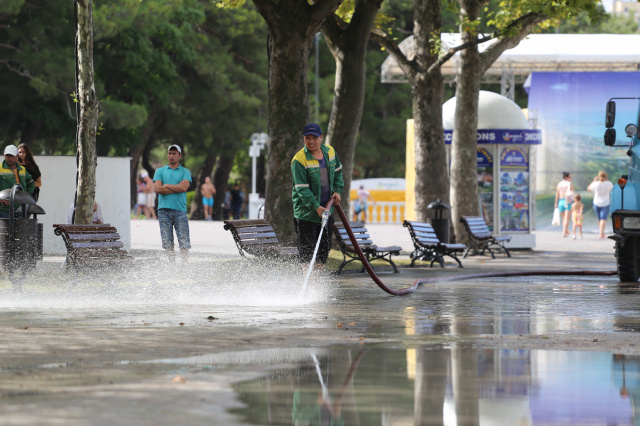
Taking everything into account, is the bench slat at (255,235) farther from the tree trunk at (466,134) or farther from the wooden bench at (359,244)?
the tree trunk at (466,134)

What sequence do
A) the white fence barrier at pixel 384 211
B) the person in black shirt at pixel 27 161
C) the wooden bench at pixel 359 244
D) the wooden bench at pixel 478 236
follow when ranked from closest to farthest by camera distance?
the person in black shirt at pixel 27 161, the wooden bench at pixel 359 244, the wooden bench at pixel 478 236, the white fence barrier at pixel 384 211

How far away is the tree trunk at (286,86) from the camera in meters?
19.1

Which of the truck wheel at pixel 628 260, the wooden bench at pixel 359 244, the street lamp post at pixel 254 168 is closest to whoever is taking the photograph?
the truck wheel at pixel 628 260

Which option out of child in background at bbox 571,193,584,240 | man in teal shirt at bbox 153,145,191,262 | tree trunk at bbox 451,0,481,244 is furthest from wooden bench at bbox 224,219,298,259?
child in background at bbox 571,193,584,240

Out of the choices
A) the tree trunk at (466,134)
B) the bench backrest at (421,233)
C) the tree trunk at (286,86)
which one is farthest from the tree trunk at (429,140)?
the tree trunk at (286,86)

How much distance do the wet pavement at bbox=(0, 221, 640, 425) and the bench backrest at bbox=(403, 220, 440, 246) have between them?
4.86 meters

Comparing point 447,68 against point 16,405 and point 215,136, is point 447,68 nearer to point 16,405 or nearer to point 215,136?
point 215,136

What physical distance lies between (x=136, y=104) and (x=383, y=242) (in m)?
18.8

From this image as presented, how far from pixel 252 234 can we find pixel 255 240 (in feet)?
0.33

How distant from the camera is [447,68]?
3972 cm

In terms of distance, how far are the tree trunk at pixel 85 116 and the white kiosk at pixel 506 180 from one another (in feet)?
42.0

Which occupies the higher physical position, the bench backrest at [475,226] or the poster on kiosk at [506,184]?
the poster on kiosk at [506,184]

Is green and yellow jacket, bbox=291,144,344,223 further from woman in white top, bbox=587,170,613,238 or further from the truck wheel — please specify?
woman in white top, bbox=587,170,613,238

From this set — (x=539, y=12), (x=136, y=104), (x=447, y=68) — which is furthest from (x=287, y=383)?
(x=136, y=104)
